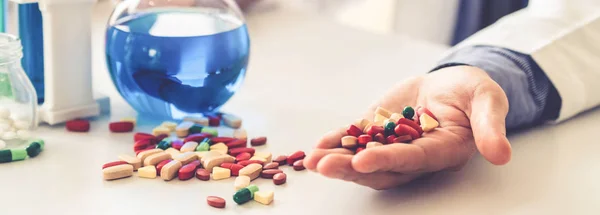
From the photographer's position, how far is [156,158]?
2.26 feet

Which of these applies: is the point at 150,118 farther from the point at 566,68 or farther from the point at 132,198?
the point at 566,68

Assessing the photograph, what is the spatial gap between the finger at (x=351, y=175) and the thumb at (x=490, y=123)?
0.24ft

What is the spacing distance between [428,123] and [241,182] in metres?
0.17

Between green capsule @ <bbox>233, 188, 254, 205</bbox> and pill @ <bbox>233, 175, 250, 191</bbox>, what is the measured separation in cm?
2

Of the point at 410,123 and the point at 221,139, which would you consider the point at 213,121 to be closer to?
the point at 221,139

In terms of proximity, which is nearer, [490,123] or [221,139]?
[490,123]

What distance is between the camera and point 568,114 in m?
0.83

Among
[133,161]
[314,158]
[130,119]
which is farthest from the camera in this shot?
[130,119]

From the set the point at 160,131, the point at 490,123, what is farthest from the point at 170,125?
the point at 490,123

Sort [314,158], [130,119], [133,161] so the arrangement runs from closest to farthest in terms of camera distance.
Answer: [314,158]
[133,161]
[130,119]

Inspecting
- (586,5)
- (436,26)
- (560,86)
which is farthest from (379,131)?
(436,26)

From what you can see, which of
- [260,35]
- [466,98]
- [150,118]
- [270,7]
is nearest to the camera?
[466,98]

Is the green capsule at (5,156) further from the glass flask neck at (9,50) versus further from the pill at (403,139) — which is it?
the pill at (403,139)

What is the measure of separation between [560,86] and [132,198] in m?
0.47
